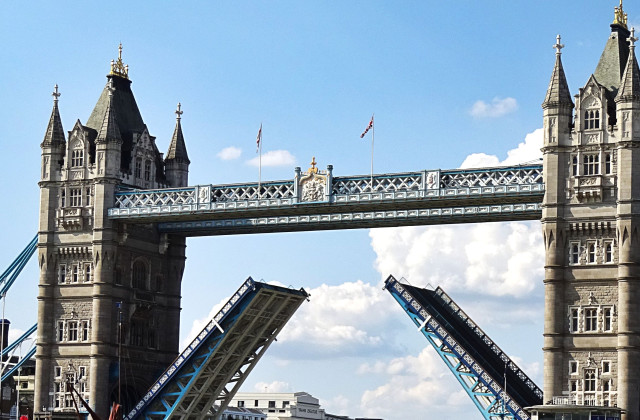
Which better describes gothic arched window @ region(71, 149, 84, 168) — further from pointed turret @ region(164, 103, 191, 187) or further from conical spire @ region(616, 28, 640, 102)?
conical spire @ region(616, 28, 640, 102)

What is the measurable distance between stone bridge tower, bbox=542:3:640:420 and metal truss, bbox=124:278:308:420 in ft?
54.0

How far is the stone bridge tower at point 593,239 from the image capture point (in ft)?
211

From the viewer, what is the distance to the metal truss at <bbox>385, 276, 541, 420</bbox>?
220 ft

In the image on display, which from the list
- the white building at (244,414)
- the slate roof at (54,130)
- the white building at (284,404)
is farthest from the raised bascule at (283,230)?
the white building at (284,404)

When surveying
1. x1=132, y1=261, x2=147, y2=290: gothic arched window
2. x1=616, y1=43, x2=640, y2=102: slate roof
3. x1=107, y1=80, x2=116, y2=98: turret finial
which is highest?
Result: x1=107, y1=80, x2=116, y2=98: turret finial

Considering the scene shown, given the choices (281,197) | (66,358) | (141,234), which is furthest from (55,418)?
(281,197)

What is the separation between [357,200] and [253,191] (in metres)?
6.91

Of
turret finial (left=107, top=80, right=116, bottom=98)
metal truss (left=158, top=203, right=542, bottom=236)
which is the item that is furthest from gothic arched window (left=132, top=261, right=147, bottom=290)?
turret finial (left=107, top=80, right=116, bottom=98)

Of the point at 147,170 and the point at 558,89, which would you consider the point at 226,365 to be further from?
the point at 558,89

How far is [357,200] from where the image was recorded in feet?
236

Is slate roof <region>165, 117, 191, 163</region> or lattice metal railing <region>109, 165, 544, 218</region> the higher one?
slate roof <region>165, 117, 191, 163</region>

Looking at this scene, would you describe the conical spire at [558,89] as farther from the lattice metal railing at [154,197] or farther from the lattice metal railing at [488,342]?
the lattice metal railing at [154,197]

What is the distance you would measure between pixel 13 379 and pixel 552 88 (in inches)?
2344

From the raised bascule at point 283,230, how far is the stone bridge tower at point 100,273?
97 mm
